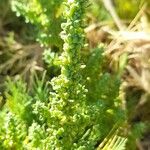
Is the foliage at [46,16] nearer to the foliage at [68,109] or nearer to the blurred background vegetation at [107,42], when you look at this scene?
the blurred background vegetation at [107,42]

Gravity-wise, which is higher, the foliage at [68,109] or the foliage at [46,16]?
the foliage at [46,16]

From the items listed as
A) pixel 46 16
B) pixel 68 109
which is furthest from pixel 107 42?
pixel 68 109

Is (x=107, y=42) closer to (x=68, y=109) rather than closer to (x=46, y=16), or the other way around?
(x=46, y=16)

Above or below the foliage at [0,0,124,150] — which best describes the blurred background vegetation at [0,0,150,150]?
above

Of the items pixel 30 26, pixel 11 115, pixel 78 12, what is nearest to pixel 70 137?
pixel 11 115

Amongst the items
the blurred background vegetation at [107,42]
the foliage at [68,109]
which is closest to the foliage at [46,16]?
the blurred background vegetation at [107,42]

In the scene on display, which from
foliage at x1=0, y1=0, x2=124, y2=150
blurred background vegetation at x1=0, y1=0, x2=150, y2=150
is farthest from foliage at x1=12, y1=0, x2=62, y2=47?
foliage at x1=0, y1=0, x2=124, y2=150

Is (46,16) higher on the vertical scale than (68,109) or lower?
higher

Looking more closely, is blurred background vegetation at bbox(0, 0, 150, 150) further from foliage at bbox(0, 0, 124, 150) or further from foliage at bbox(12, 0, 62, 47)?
foliage at bbox(0, 0, 124, 150)
